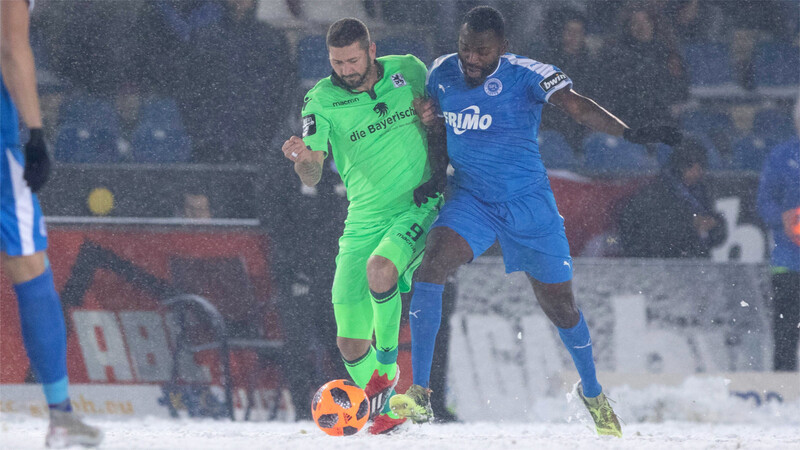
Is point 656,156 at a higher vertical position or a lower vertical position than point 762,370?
higher

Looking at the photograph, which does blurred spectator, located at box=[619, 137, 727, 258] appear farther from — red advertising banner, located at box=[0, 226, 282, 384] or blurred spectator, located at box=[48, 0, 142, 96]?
blurred spectator, located at box=[48, 0, 142, 96]

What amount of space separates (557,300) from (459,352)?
1511 millimetres

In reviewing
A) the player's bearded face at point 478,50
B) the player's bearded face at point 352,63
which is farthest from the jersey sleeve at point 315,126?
the player's bearded face at point 478,50

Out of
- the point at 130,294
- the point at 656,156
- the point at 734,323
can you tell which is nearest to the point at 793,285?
the point at 734,323

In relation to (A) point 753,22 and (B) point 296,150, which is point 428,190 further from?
(A) point 753,22

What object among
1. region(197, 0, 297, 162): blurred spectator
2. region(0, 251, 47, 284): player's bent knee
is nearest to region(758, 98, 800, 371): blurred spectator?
region(197, 0, 297, 162): blurred spectator

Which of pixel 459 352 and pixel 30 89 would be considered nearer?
pixel 30 89

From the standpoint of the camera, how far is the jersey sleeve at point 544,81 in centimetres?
370

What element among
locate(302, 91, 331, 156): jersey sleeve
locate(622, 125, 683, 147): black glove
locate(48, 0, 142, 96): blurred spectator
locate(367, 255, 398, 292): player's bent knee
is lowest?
locate(367, 255, 398, 292): player's bent knee

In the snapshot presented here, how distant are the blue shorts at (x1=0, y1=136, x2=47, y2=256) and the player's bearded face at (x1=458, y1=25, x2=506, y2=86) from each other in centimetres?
183

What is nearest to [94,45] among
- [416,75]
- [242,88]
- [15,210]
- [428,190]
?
[242,88]

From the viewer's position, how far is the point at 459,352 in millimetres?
5266

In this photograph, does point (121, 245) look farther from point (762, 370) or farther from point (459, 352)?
point (762, 370)

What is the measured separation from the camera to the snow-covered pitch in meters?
3.38
